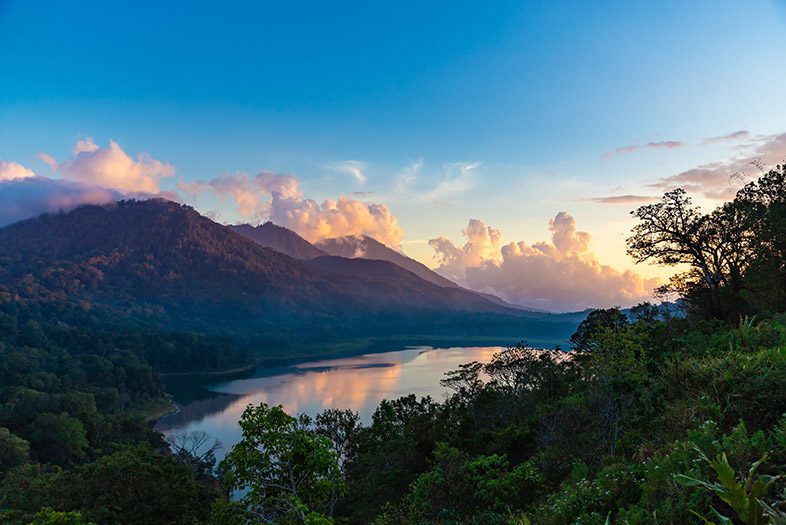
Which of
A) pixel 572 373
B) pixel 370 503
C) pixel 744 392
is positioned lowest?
pixel 370 503

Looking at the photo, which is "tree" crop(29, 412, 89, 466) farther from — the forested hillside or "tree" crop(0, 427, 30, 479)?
the forested hillside

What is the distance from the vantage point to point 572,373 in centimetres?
3086

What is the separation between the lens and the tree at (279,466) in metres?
12.2

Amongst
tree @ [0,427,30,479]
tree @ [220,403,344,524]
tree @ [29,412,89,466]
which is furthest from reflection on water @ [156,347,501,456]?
tree @ [220,403,344,524]

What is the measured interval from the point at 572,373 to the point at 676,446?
2616cm

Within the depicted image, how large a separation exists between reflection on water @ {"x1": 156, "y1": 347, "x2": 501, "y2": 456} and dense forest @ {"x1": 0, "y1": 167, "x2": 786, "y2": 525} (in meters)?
27.0

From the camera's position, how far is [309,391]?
9138 centimetres

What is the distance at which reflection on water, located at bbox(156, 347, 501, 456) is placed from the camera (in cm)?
7212

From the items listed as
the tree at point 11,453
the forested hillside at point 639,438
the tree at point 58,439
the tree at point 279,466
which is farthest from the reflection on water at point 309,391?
the tree at point 279,466

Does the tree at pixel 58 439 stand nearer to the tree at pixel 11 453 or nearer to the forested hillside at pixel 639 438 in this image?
the tree at pixel 11 453

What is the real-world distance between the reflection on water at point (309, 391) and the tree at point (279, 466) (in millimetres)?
47675

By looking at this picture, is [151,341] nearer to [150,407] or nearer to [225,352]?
[225,352]

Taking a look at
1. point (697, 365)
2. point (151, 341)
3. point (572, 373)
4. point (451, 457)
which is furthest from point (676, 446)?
point (151, 341)

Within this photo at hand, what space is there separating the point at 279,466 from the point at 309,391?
3200 inches
